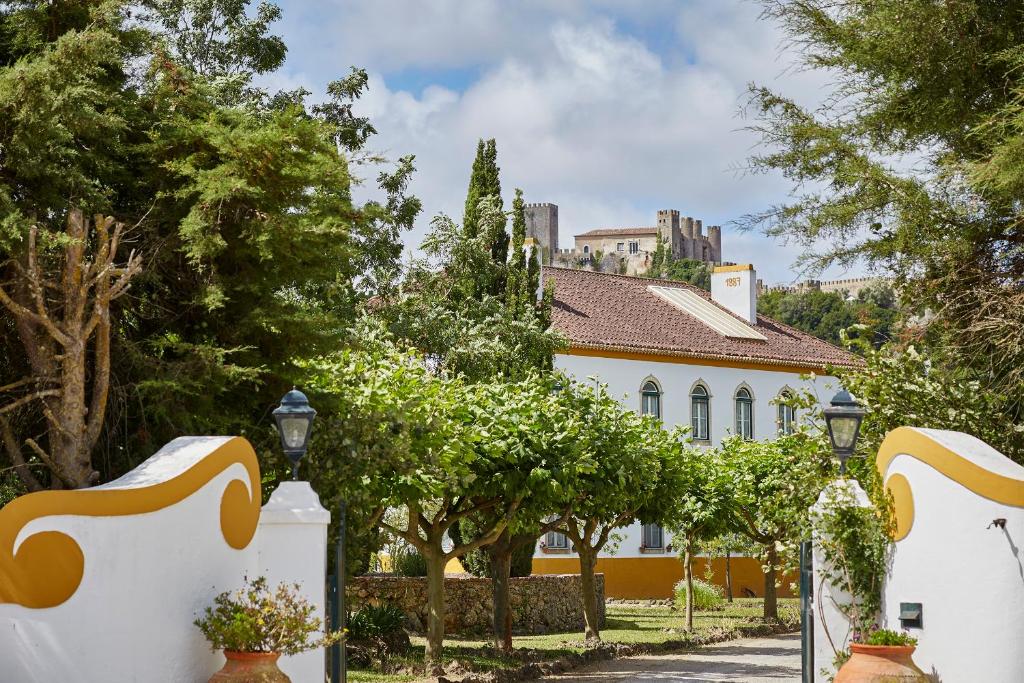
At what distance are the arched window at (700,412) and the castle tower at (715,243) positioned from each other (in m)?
115

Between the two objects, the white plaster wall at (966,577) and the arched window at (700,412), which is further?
the arched window at (700,412)

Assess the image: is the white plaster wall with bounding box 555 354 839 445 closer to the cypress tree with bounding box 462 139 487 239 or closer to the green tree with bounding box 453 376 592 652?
the cypress tree with bounding box 462 139 487 239

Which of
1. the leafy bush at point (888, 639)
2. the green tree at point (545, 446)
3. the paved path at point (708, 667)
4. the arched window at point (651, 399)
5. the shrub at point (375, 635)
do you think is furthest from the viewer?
the arched window at point (651, 399)

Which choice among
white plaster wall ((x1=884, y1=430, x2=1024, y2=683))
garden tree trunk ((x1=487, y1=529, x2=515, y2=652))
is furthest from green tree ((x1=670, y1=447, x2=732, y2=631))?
white plaster wall ((x1=884, y1=430, x2=1024, y2=683))

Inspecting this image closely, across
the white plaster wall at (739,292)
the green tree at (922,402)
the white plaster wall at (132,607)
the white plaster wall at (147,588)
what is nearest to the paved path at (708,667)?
the green tree at (922,402)

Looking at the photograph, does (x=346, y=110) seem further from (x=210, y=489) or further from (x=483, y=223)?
(x=210, y=489)

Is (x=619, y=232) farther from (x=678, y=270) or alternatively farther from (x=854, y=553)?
(x=854, y=553)

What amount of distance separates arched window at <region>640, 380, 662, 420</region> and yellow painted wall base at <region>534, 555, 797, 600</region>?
14.4 ft

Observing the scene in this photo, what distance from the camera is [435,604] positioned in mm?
18141

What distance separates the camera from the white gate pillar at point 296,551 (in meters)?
10.1

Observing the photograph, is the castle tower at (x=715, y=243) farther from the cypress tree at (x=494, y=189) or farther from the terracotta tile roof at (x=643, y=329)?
the cypress tree at (x=494, y=189)

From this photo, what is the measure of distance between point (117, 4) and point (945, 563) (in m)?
8.92

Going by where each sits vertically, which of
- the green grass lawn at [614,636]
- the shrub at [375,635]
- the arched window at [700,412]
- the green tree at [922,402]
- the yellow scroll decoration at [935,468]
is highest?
the arched window at [700,412]

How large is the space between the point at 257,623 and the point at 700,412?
32.3 m
